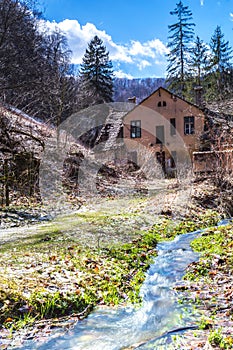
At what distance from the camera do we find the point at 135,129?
30781 millimetres

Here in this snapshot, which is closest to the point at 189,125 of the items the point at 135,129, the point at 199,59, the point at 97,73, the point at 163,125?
the point at 163,125

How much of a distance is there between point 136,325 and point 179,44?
4183 cm

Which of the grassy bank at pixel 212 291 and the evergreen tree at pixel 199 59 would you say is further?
the evergreen tree at pixel 199 59

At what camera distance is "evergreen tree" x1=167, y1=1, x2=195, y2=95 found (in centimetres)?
4147

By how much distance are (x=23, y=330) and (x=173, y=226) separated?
7.77 metres

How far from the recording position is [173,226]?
39.2ft

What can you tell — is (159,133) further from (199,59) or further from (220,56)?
(199,59)

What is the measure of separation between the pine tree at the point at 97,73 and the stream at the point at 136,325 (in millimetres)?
32951

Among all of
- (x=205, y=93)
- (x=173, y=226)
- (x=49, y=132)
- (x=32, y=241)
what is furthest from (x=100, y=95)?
(x=32, y=241)

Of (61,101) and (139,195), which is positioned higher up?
(61,101)

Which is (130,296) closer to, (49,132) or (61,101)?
(61,101)

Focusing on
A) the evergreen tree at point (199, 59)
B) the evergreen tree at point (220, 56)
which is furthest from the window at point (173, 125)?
the evergreen tree at point (199, 59)

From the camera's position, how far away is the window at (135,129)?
30656 mm

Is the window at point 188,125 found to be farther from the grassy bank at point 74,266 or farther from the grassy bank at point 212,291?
the grassy bank at point 212,291
